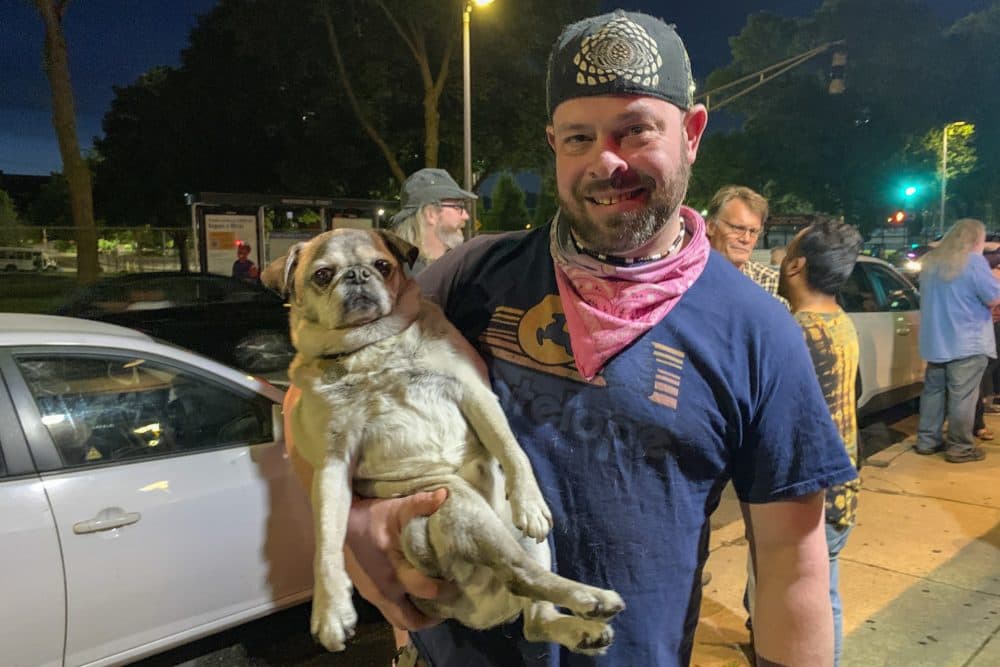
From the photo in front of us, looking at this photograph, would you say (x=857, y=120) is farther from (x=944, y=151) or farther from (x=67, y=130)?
(x=67, y=130)

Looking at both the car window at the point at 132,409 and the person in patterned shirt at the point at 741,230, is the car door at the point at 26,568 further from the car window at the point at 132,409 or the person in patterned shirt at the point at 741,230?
the person in patterned shirt at the point at 741,230

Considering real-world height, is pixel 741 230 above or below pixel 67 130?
below

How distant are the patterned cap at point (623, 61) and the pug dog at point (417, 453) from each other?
2.07 ft

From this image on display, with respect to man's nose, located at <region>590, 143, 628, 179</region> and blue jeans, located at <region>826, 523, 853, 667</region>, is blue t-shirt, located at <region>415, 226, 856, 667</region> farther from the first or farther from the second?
blue jeans, located at <region>826, 523, 853, 667</region>

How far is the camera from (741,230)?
449 centimetres

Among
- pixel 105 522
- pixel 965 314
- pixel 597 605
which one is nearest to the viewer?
pixel 597 605

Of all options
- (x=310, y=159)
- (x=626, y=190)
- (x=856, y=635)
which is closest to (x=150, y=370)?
(x=626, y=190)

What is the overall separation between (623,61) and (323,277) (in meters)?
0.98

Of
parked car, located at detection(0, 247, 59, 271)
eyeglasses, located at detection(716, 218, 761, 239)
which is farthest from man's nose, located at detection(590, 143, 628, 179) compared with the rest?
parked car, located at detection(0, 247, 59, 271)

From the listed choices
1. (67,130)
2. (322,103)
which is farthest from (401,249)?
(322,103)

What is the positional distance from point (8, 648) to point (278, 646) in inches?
58.2

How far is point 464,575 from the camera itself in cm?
154

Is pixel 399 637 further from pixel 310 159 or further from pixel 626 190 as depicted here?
pixel 310 159

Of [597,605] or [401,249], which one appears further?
[401,249]
